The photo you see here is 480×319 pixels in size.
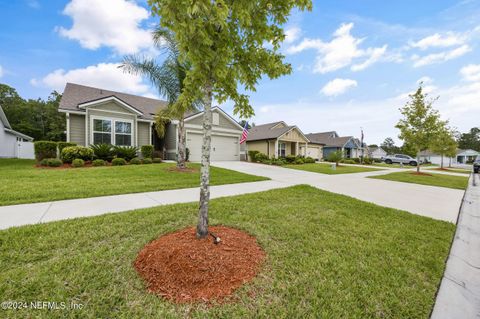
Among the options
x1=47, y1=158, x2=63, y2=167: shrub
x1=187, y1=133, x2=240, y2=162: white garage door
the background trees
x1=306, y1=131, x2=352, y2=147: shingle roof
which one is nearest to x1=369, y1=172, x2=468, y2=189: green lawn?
x1=187, y1=133, x2=240, y2=162: white garage door

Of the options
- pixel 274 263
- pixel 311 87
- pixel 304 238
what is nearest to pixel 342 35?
pixel 311 87

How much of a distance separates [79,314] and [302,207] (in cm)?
449

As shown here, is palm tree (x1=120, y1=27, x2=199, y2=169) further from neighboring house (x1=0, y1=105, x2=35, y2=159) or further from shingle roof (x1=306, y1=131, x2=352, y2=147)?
shingle roof (x1=306, y1=131, x2=352, y2=147)

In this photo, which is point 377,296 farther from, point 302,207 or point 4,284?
point 4,284

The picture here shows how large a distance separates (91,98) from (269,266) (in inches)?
682

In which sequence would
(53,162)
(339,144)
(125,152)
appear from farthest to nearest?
(339,144) < (125,152) < (53,162)

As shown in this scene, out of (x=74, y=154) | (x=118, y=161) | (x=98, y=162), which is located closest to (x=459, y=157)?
(x=118, y=161)

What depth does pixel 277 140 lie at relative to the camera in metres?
21.4

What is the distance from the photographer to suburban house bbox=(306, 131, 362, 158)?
34.5 meters

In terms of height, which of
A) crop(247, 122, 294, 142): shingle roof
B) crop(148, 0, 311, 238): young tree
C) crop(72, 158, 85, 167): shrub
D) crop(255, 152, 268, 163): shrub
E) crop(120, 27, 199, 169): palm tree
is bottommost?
crop(72, 158, 85, 167): shrub

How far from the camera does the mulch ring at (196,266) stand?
6.49ft

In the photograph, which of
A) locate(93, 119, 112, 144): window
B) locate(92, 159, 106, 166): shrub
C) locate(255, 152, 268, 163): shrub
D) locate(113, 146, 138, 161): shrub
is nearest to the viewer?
locate(92, 159, 106, 166): shrub

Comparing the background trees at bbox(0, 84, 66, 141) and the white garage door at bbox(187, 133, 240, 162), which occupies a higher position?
the background trees at bbox(0, 84, 66, 141)

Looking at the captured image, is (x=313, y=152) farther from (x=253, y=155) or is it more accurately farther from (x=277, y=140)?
(x=253, y=155)
